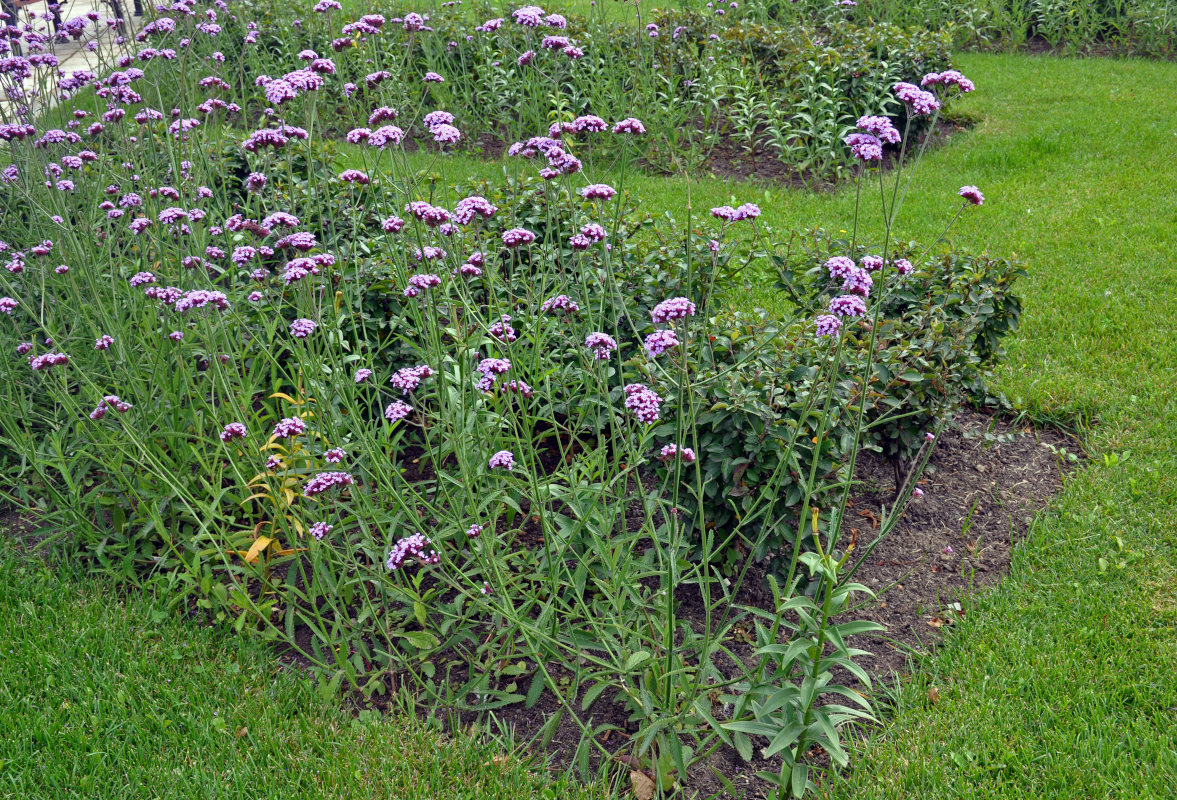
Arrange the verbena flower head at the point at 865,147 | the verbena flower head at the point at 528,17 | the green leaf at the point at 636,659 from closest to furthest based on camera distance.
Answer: the verbena flower head at the point at 865,147 < the green leaf at the point at 636,659 < the verbena flower head at the point at 528,17

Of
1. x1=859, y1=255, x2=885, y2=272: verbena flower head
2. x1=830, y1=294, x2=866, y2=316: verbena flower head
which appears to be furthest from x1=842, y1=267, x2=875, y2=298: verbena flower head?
x1=859, y1=255, x2=885, y2=272: verbena flower head

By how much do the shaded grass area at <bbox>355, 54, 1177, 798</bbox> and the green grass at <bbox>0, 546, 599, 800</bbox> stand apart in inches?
50.4

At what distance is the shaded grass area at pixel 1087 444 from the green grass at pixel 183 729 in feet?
4.20

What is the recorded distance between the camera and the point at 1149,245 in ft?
18.7

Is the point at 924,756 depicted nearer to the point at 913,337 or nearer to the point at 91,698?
the point at 913,337

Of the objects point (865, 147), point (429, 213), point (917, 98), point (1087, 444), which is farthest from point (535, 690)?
point (1087, 444)

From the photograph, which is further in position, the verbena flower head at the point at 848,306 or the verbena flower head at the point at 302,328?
the verbena flower head at the point at 302,328

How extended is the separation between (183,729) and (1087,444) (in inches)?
155

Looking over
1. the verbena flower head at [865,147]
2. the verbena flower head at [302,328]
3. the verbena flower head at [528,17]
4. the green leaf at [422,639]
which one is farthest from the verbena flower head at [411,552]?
the verbena flower head at [528,17]

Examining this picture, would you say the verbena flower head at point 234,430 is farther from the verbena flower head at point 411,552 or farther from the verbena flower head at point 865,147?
the verbena flower head at point 865,147

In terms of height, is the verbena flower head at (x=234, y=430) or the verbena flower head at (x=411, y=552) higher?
the verbena flower head at (x=234, y=430)

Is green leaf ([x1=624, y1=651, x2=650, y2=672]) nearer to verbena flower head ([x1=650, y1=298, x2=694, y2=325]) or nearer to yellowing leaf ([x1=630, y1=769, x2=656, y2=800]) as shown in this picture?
yellowing leaf ([x1=630, y1=769, x2=656, y2=800])

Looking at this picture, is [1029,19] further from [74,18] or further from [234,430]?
[234,430]

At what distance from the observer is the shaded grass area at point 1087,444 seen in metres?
2.72
